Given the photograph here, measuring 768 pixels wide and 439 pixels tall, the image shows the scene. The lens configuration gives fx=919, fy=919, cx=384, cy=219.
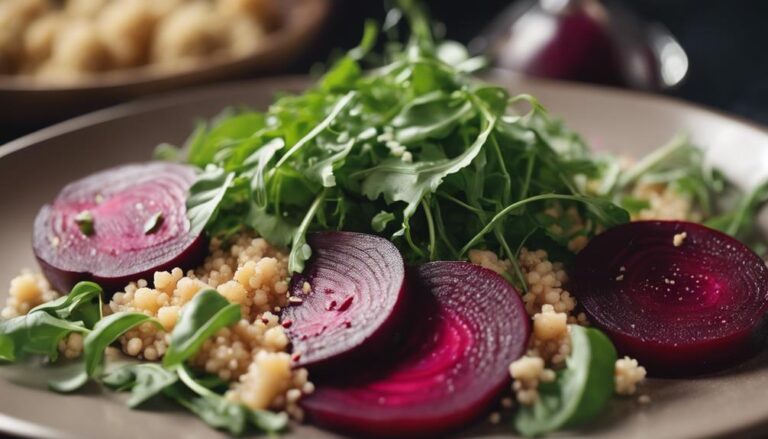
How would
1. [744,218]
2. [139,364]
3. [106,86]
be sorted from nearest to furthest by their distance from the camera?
[139,364], [744,218], [106,86]

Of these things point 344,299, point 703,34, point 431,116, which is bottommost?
point 703,34

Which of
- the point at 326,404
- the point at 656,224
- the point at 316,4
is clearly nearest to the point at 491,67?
the point at 316,4

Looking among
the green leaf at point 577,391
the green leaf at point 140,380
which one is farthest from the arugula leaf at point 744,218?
the green leaf at point 140,380

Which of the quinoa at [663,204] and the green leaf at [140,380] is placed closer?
the green leaf at [140,380]

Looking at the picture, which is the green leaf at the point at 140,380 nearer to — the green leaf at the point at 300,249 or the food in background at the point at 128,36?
the green leaf at the point at 300,249

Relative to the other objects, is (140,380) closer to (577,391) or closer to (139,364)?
(139,364)

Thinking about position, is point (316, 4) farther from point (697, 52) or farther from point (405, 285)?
point (405, 285)

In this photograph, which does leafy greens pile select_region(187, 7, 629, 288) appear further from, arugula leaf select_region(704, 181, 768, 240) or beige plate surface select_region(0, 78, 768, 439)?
beige plate surface select_region(0, 78, 768, 439)

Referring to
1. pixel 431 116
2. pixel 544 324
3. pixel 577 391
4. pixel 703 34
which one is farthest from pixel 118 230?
pixel 703 34
